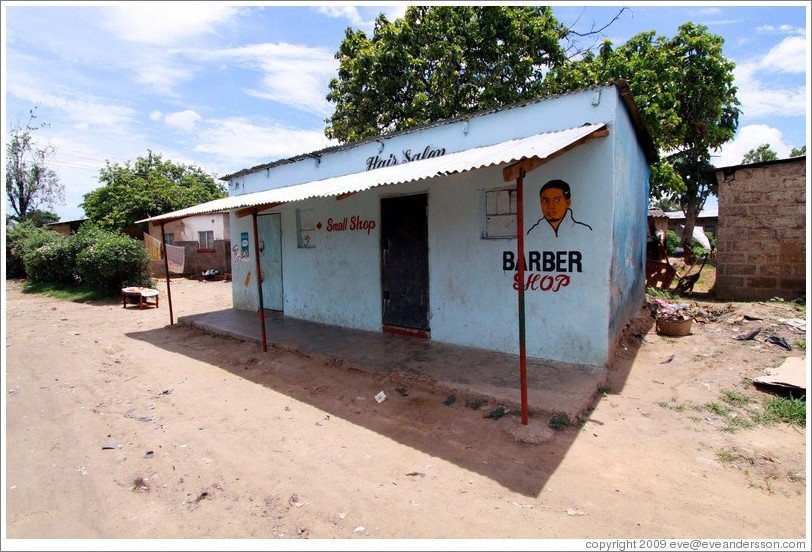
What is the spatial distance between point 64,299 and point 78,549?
1370 cm

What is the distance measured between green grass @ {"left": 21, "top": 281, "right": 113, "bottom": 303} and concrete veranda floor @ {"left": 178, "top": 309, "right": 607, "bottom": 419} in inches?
291

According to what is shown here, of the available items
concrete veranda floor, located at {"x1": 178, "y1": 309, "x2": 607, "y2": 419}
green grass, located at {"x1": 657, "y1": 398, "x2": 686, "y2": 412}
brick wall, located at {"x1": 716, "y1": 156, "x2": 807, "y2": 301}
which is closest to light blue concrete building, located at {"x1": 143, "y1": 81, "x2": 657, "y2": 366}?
concrete veranda floor, located at {"x1": 178, "y1": 309, "x2": 607, "y2": 419}

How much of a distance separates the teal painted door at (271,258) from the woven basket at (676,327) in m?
7.30

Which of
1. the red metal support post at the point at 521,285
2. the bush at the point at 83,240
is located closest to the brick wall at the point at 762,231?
the red metal support post at the point at 521,285

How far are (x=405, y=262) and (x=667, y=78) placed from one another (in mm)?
10335

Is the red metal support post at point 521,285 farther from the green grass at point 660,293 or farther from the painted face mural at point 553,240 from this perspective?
the green grass at point 660,293

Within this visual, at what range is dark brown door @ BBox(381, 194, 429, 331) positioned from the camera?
6.59 m

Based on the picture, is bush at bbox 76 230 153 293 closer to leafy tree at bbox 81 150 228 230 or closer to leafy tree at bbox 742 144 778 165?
leafy tree at bbox 81 150 228 230

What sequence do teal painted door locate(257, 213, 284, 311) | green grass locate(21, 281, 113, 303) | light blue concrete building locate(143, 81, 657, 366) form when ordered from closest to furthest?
light blue concrete building locate(143, 81, 657, 366) < teal painted door locate(257, 213, 284, 311) < green grass locate(21, 281, 113, 303)

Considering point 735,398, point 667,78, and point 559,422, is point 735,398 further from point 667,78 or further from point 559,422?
point 667,78

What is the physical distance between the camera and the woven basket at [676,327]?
6.84 m

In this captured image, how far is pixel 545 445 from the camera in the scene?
3.65 metres

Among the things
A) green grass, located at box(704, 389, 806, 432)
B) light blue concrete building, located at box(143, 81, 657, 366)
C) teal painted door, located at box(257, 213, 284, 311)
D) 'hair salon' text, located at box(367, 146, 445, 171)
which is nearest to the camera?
green grass, located at box(704, 389, 806, 432)

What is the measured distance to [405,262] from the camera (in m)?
6.82
